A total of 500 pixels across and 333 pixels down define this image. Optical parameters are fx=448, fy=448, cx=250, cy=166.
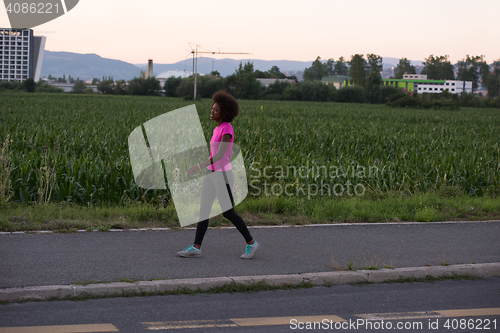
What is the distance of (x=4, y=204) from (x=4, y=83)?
11944cm

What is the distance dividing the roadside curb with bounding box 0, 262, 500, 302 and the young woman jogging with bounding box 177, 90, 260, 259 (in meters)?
0.78

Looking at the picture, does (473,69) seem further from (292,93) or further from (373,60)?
(292,93)

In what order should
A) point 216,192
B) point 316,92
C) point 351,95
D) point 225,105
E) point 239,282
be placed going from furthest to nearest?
point 351,95
point 316,92
point 216,192
point 225,105
point 239,282

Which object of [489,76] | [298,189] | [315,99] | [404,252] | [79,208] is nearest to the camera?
[404,252]

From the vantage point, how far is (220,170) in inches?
203

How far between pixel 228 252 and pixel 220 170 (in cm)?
113

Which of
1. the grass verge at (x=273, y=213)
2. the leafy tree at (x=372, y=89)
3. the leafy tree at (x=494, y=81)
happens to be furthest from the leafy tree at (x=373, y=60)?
the grass verge at (x=273, y=213)

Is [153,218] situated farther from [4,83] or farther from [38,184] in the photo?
[4,83]

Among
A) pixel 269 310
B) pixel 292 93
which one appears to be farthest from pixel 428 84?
pixel 269 310

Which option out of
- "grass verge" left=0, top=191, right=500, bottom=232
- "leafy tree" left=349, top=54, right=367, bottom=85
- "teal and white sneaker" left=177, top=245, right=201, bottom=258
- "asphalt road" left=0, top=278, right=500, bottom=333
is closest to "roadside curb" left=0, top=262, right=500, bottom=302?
"asphalt road" left=0, top=278, right=500, bottom=333

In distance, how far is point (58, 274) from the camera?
457cm

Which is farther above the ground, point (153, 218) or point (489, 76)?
point (489, 76)

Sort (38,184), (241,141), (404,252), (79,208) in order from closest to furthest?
(404,252), (79,208), (38,184), (241,141)

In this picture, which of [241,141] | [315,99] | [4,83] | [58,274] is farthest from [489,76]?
[58,274]
